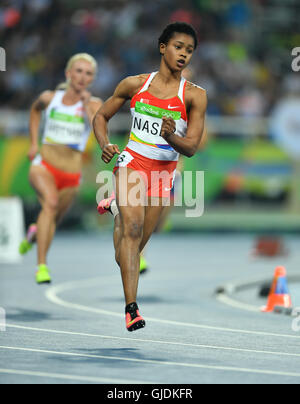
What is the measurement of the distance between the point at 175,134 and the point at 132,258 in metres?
1.10

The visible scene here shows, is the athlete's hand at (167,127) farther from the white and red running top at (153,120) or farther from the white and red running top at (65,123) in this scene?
the white and red running top at (65,123)

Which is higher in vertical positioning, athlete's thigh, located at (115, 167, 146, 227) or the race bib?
the race bib

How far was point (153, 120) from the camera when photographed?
8141 mm

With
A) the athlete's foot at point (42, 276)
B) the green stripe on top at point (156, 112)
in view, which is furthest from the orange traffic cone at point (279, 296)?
the green stripe on top at point (156, 112)

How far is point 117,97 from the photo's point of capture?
834cm

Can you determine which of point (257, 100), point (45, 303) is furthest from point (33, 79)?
point (45, 303)

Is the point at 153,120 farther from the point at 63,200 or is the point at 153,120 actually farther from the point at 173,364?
the point at 63,200

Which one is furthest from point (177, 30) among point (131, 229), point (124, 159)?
point (131, 229)

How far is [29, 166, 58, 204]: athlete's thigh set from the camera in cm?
1143

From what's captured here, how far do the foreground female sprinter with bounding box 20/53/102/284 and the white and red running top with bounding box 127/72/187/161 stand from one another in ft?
11.0

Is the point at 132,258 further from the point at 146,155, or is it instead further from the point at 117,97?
the point at 117,97

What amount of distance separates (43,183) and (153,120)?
3.61m

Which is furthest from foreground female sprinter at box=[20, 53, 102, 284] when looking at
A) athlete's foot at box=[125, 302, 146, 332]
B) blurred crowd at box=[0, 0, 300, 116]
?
blurred crowd at box=[0, 0, 300, 116]

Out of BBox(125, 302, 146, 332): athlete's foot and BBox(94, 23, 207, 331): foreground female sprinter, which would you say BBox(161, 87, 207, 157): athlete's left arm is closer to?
BBox(94, 23, 207, 331): foreground female sprinter
